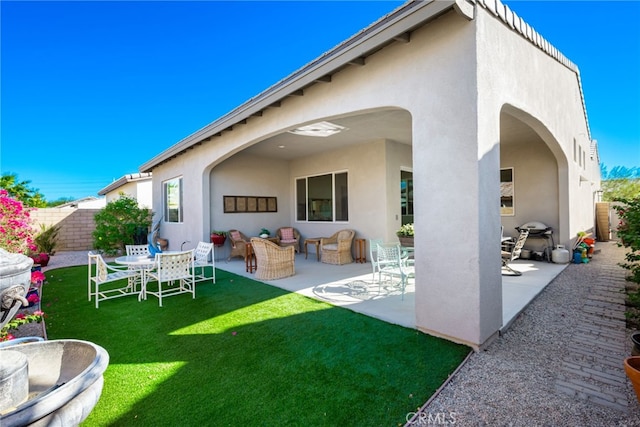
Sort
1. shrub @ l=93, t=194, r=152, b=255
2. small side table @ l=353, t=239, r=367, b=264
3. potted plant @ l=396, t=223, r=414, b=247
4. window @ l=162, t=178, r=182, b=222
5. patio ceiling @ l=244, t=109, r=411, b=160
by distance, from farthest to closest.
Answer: shrub @ l=93, t=194, r=152, b=255
window @ l=162, t=178, r=182, b=222
small side table @ l=353, t=239, r=367, b=264
potted plant @ l=396, t=223, r=414, b=247
patio ceiling @ l=244, t=109, r=411, b=160

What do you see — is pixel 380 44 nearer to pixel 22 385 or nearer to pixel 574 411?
pixel 574 411

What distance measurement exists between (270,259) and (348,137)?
4.09 metres

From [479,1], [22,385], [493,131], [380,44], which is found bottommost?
[22,385]

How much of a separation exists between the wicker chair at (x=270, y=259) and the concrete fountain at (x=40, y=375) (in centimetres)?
448

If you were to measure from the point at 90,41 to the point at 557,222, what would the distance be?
15.8 metres

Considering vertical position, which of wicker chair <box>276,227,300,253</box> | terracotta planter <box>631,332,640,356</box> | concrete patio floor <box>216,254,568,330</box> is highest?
wicker chair <box>276,227,300,253</box>

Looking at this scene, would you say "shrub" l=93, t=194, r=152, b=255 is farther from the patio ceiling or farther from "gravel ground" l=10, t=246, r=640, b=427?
"gravel ground" l=10, t=246, r=640, b=427

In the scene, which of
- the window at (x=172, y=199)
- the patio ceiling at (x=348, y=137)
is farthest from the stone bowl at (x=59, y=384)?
the window at (x=172, y=199)

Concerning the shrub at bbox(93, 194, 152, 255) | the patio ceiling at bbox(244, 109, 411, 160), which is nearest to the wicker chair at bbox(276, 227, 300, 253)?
the patio ceiling at bbox(244, 109, 411, 160)

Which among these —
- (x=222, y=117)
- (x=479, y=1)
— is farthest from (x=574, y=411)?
(x=222, y=117)

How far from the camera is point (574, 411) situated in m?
2.25

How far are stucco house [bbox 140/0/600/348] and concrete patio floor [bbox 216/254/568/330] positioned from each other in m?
0.76

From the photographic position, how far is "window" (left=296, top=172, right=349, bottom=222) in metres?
9.52

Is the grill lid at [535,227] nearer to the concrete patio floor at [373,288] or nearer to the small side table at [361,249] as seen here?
the concrete patio floor at [373,288]
